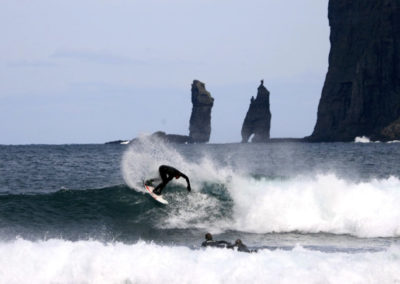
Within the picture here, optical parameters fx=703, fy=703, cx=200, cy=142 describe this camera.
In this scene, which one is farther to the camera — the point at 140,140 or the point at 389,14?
the point at 389,14

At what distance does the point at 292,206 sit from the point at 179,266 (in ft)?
38.3

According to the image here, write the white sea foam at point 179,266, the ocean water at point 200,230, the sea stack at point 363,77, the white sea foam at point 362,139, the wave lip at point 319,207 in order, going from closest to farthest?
the white sea foam at point 179,266 < the ocean water at point 200,230 < the wave lip at point 319,207 < the white sea foam at point 362,139 < the sea stack at point 363,77

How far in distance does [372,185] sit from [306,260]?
13907 millimetres

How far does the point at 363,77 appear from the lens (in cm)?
16812

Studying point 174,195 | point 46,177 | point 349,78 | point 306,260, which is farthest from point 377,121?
point 306,260

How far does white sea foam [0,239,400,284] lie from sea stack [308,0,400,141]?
486 feet

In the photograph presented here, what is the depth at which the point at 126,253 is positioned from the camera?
642 inches

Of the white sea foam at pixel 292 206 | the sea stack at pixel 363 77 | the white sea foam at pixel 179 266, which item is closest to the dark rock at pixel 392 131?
the sea stack at pixel 363 77

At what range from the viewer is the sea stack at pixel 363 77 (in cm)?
16562

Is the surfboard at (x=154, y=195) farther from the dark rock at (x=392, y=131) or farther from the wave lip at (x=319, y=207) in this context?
the dark rock at (x=392, y=131)

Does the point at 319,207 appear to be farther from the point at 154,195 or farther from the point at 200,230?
the point at 154,195

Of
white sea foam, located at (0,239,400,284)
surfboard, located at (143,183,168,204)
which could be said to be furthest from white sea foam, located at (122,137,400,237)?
white sea foam, located at (0,239,400,284)

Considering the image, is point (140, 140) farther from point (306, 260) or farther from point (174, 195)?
point (306, 260)

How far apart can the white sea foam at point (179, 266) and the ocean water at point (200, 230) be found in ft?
A: 0.08
